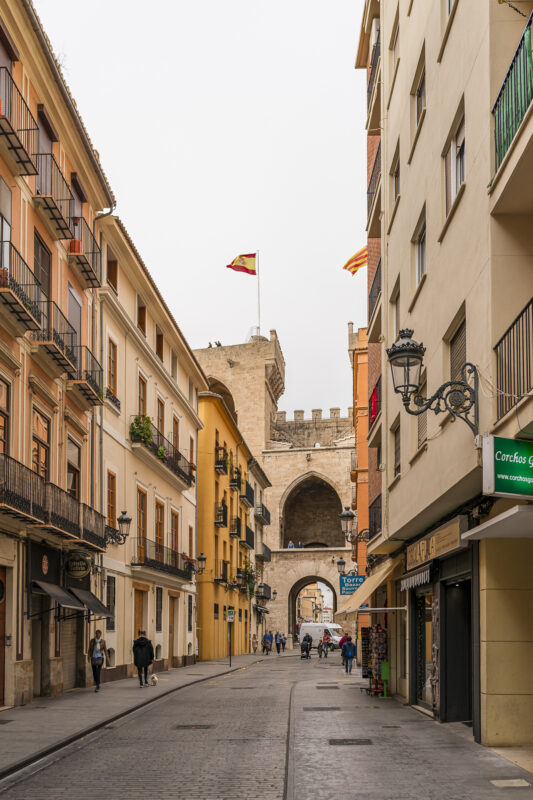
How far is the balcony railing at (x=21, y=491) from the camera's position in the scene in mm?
16672

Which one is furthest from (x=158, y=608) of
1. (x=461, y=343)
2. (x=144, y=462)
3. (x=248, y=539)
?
(x=248, y=539)

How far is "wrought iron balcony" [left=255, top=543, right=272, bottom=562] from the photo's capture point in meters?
66.0

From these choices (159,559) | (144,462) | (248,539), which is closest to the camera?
(144,462)

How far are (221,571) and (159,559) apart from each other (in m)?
15.6

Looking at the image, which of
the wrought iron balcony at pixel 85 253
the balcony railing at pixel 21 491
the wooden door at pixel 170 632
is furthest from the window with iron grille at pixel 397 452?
the wooden door at pixel 170 632

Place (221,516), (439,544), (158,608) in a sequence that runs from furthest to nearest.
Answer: (221,516) < (158,608) < (439,544)

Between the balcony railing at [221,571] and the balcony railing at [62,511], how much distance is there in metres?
25.6

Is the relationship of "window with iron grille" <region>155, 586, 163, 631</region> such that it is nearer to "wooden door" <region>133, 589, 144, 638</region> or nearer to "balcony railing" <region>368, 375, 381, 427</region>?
"wooden door" <region>133, 589, 144, 638</region>

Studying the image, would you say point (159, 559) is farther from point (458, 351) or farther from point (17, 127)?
point (458, 351)

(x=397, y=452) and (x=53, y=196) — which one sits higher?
(x=53, y=196)

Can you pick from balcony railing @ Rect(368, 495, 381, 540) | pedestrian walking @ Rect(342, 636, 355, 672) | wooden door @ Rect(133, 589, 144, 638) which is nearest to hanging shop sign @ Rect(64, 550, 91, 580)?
balcony railing @ Rect(368, 495, 381, 540)

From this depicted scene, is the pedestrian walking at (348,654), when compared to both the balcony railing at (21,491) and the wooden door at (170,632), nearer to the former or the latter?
the wooden door at (170,632)

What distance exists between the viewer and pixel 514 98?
409 inches

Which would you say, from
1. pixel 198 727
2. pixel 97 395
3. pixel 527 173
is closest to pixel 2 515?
pixel 198 727
